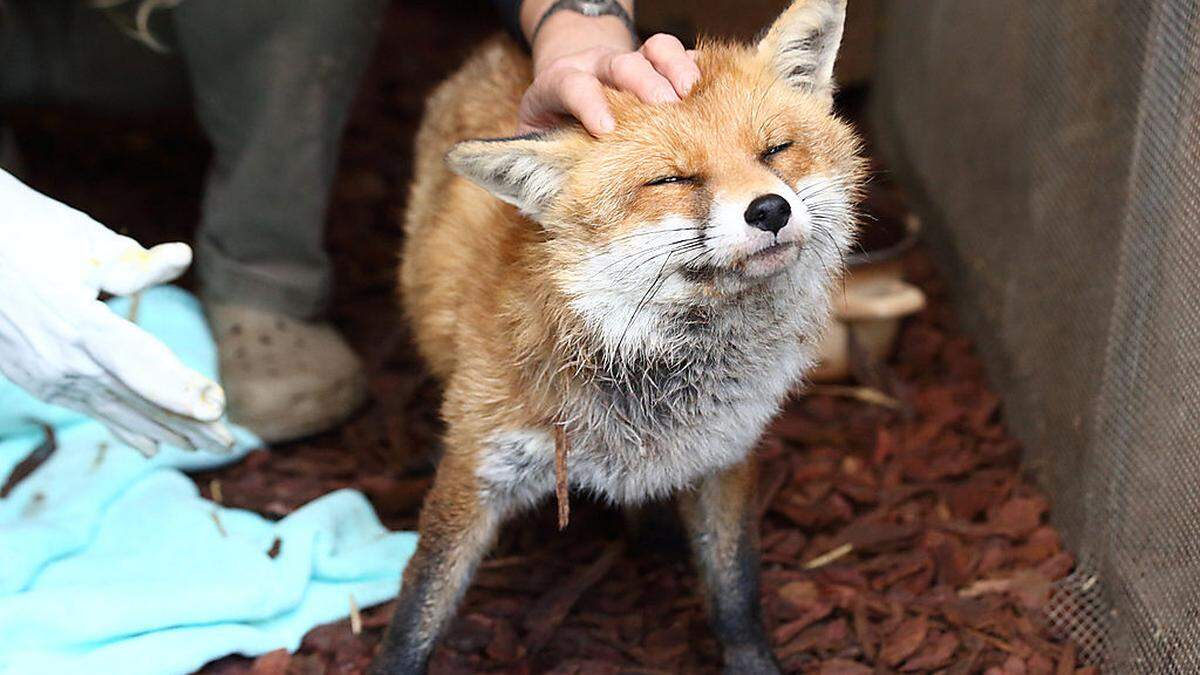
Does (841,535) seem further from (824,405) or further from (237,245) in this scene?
(237,245)

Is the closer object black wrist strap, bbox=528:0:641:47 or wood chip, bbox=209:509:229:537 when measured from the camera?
black wrist strap, bbox=528:0:641:47

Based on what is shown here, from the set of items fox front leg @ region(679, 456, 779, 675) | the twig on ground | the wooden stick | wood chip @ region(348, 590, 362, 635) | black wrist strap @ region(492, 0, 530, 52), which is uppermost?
black wrist strap @ region(492, 0, 530, 52)

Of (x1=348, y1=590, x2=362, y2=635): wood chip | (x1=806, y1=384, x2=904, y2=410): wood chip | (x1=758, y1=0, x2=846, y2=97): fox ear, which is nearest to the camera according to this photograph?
(x1=758, y1=0, x2=846, y2=97): fox ear

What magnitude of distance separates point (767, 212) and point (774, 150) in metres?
0.22

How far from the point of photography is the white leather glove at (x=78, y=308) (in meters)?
2.26

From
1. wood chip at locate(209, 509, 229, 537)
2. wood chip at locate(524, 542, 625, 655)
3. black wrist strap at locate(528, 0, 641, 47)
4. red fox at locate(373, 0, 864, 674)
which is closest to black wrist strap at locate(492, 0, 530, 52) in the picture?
black wrist strap at locate(528, 0, 641, 47)

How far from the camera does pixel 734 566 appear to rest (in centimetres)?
258

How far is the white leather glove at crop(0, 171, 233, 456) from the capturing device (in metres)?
2.26

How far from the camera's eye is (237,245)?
3.46m

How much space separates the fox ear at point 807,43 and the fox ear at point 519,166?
1.49 feet

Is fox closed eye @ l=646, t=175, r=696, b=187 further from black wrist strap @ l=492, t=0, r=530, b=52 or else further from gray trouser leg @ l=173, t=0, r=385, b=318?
gray trouser leg @ l=173, t=0, r=385, b=318

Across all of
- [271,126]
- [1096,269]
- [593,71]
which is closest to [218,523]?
[271,126]

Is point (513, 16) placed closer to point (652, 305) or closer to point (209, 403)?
point (652, 305)

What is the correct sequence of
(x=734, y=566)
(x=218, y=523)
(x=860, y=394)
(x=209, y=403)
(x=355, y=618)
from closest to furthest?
(x=209, y=403) < (x=734, y=566) < (x=355, y=618) < (x=218, y=523) < (x=860, y=394)
